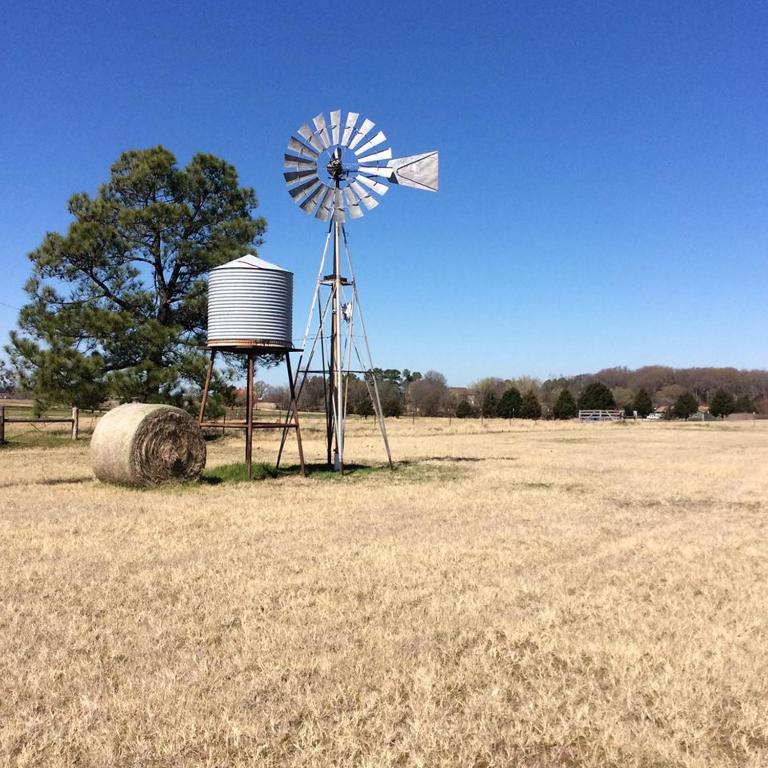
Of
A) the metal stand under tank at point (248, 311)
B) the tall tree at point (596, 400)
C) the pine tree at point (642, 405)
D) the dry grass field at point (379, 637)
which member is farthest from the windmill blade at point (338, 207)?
the pine tree at point (642, 405)

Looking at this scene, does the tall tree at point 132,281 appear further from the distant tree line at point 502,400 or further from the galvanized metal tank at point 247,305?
the distant tree line at point 502,400

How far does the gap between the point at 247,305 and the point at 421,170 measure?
5436 millimetres

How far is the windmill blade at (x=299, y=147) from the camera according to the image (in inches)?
675

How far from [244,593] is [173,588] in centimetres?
71

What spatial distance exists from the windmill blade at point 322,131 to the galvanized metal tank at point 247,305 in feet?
12.1

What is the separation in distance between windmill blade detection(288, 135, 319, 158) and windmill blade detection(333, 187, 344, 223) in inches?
41.7

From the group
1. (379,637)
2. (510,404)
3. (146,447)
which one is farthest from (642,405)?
(379,637)

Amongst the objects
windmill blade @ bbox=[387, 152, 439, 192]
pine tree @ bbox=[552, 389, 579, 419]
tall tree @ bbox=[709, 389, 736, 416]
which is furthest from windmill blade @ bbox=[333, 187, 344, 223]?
tall tree @ bbox=[709, 389, 736, 416]

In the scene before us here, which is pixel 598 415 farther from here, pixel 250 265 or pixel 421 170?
pixel 250 265

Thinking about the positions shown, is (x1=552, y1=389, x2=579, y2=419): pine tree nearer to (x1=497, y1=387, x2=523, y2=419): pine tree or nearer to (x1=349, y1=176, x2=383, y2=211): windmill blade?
(x1=497, y1=387, x2=523, y2=419): pine tree

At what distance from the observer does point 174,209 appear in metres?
26.0

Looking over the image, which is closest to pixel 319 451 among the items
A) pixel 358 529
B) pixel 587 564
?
pixel 358 529

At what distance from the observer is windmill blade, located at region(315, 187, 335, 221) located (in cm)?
1758

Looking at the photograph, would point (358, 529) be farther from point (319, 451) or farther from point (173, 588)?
point (319, 451)
